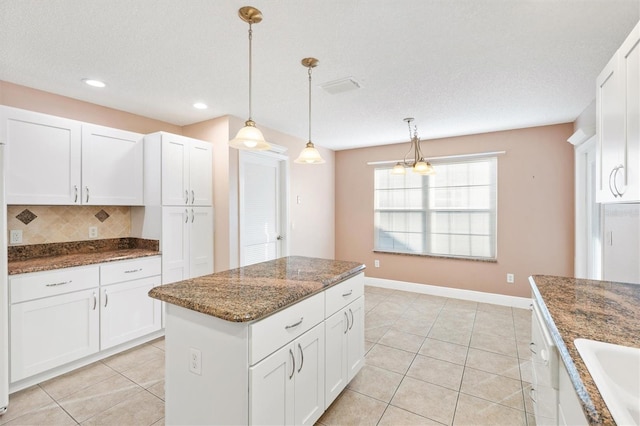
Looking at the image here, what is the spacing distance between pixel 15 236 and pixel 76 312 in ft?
2.96

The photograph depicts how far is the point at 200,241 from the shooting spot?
346 centimetres

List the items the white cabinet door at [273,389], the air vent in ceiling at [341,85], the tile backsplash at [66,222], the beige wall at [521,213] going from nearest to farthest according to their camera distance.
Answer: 1. the white cabinet door at [273,389]
2. the air vent in ceiling at [341,85]
3. the tile backsplash at [66,222]
4. the beige wall at [521,213]

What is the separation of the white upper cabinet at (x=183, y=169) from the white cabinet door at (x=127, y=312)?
2.91 ft

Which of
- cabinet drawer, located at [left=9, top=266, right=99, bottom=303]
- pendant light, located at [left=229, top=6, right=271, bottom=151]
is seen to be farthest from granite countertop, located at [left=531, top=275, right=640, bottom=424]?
cabinet drawer, located at [left=9, top=266, right=99, bottom=303]

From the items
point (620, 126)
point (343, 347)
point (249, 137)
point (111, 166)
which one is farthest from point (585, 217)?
point (111, 166)

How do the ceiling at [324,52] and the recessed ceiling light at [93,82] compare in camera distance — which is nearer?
the ceiling at [324,52]

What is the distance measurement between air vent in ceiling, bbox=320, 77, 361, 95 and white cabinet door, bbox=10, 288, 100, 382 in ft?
9.05

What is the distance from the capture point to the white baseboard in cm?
411

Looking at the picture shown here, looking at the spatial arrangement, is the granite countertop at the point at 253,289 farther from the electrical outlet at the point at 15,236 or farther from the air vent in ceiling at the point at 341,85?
the electrical outlet at the point at 15,236

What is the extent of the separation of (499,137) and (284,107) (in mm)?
3074

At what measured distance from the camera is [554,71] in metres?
2.38

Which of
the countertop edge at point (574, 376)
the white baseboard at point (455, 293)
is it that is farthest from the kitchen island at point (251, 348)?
the white baseboard at point (455, 293)

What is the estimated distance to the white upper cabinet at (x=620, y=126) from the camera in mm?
1223

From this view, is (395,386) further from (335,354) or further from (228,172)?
(228,172)
